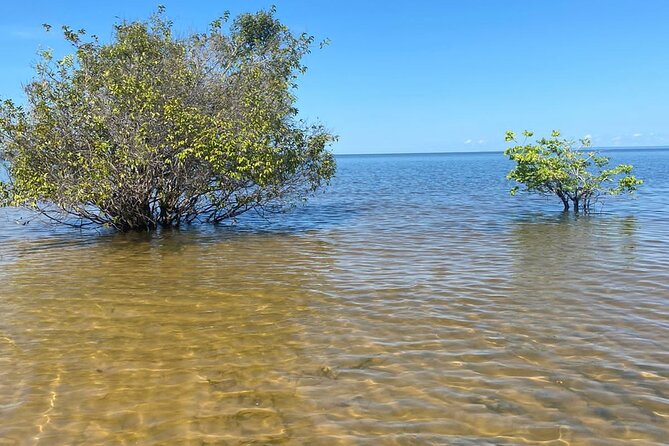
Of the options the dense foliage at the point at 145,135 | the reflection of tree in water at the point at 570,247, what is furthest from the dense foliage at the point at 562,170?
the dense foliage at the point at 145,135

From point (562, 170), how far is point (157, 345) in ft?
69.3

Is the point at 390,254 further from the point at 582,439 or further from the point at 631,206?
the point at 631,206

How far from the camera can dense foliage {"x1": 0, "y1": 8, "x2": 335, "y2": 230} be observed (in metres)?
17.0

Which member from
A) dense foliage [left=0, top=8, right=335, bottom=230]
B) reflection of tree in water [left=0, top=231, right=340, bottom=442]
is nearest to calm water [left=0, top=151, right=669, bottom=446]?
reflection of tree in water [left=0, top=231, right=340, bottom=442]

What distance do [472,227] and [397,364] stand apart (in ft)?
47.2

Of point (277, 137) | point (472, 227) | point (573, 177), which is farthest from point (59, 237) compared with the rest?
point (573, 177)

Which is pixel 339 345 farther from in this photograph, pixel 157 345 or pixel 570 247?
pixel 570 247

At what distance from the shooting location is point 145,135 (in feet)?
56.0

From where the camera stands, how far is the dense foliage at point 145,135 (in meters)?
17.0

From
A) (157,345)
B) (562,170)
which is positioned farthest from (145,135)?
(562,170)

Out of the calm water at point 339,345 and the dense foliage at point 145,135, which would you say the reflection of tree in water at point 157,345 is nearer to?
the calm water at point 339,345

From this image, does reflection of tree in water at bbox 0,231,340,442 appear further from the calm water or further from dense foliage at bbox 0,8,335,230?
dense foliage at bbox 0,8,335,230

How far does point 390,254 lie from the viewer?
1532cm

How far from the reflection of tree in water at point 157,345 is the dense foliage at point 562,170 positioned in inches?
535
